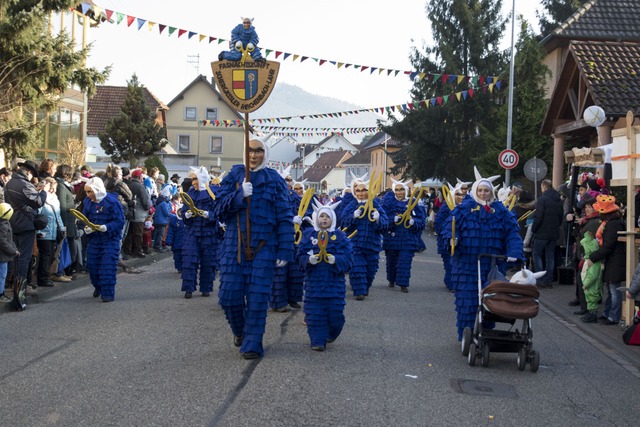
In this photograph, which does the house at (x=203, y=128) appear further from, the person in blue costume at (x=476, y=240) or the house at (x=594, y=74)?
the person in blue costume at (x=476, y=240)

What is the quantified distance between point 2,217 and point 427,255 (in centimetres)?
1750

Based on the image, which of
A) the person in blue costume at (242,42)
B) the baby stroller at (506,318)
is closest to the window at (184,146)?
the person in blue costume at (242,42)

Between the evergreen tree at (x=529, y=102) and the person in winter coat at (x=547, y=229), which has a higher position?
the evergreen tree at (x=529, y=102)

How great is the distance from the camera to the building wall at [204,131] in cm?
7438

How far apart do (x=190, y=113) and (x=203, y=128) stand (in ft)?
6.14

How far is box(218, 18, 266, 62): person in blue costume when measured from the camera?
902 centimetres

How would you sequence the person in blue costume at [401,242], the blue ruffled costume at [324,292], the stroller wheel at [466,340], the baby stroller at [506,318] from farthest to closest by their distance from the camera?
the person in blue costume at [401,242] < the blue ruffled costume at [324,292] < the stroller wheel at [466,340] < the baby stroller at [506,318]

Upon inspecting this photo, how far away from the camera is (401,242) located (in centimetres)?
1542

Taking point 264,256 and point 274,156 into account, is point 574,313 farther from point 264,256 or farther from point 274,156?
point 274,156

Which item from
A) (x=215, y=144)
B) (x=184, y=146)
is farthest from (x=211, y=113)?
(x=184, y=146)

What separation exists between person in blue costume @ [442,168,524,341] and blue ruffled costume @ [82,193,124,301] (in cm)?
543

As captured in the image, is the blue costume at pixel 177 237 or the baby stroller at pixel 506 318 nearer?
the baby stroller at pixel 506 318

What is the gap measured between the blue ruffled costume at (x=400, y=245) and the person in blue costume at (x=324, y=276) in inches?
222

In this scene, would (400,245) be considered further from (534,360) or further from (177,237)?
(534,360)
